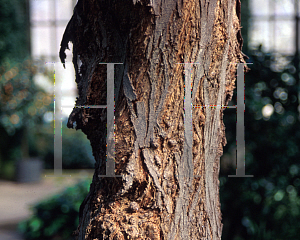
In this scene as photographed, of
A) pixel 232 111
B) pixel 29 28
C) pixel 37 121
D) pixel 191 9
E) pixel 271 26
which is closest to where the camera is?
pixel 191 9

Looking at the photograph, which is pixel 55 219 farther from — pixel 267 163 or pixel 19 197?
pixel 19 197

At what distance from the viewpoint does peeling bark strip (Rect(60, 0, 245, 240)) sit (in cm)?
101

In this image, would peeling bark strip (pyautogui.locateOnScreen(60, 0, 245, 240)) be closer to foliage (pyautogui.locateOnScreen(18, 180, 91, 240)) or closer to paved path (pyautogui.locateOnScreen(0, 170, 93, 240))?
foliage (pyautogui.locateOnScreen(18, 180, 91, 240))

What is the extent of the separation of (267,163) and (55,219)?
2.21 metres

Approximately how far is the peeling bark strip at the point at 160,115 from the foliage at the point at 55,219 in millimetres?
2104

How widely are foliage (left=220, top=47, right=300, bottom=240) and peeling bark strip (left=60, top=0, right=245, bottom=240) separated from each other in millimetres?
1633

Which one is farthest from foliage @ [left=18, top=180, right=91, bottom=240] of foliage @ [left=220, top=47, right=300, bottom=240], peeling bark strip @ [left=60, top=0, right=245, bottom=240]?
peeling bark strip @ [left=60, top=0, right=245, bottom=240]

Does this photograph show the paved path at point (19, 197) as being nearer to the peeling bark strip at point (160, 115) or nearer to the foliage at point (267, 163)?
the foliage at point (267, 163)

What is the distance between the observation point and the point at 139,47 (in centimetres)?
103

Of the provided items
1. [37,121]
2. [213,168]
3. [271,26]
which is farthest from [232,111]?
[37,121]

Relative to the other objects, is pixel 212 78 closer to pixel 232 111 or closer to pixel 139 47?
pixel 139 47

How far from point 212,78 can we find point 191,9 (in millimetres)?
258

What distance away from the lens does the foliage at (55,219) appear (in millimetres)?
3039

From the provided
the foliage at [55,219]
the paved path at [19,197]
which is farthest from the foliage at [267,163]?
the paved path at [19,197]
